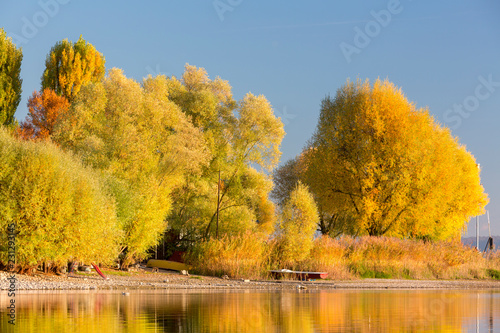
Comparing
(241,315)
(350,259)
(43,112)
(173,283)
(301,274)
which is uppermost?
(43,112)

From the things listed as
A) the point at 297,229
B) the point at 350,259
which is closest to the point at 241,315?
the point at 297,229

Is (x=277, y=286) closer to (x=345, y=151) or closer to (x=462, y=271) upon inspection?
(x=462, y=271)

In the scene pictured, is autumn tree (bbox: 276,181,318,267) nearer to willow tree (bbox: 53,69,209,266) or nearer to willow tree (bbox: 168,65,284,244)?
willow tree (bbox: 53,69,209,266)

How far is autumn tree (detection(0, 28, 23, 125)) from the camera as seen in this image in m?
58.2

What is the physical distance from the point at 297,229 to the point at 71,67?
115 ft

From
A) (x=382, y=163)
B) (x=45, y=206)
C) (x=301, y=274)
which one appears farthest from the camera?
(x=382, y=163)

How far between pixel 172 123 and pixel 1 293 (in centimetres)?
2548

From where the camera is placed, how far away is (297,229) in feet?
118

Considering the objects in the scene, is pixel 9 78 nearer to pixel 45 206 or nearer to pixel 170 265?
pixel 170 265

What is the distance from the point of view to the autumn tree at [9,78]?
58.2 meters

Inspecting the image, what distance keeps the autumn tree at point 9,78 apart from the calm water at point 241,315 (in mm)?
43528

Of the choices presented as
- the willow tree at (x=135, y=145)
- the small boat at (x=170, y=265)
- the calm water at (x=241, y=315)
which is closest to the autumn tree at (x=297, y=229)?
the small boat at (x=170, y=265)

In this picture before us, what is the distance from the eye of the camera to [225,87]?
52.5 metres

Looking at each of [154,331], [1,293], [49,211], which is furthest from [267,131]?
[154,331]
